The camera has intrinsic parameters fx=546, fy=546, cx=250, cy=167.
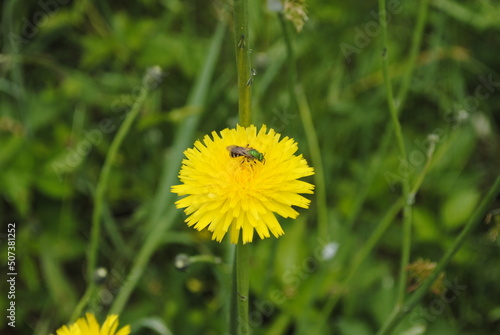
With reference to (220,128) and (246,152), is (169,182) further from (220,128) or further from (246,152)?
(246,152)

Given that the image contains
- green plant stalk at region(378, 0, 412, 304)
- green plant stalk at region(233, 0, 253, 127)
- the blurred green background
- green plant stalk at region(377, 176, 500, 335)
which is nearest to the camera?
green plant stalk at region(233, 0, 253, 127)

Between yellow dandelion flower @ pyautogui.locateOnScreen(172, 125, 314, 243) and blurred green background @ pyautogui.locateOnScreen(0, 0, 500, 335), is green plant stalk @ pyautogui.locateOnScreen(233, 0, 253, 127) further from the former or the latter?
blurred green background @ pyautogui.locateOnScreen(0, 0, 500, 335)

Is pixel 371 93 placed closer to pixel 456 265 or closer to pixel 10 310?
pixel 456 265

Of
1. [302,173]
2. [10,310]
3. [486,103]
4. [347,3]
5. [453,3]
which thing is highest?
[347,3]

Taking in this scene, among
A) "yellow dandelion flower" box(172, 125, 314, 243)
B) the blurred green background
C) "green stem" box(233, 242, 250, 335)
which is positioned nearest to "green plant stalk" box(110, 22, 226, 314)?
the blurred green background

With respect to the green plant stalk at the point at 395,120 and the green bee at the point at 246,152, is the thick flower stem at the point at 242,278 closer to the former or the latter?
the green bee at the point at 246,152

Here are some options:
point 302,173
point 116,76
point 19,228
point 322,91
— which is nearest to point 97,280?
point 302,173
